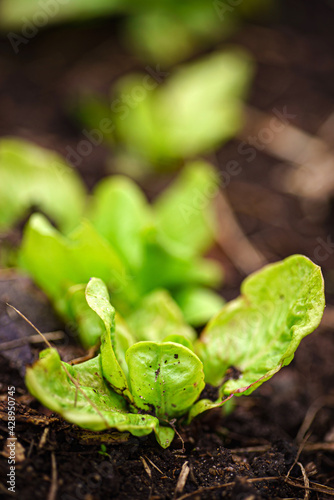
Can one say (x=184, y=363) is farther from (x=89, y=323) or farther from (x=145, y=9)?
(x=145, y=9)

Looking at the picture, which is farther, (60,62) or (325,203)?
(60,62)

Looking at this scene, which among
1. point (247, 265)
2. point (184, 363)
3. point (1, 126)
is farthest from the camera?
point (1, 126)

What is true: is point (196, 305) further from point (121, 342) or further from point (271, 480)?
point (271, 480)

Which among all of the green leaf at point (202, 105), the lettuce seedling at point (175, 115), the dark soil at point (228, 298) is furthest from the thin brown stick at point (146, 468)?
the green leaf at point (202, 105)

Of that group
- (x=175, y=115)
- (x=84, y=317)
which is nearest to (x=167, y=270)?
(x=84, y=317)

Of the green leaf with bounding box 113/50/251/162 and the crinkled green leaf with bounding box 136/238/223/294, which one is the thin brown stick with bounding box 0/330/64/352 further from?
the green leaf with bounding box 113/50/251/162

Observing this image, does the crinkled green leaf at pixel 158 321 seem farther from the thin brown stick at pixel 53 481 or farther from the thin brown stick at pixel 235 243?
the thin brown stick at pixel 235 243

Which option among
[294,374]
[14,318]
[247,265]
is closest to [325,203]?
[247,265]
